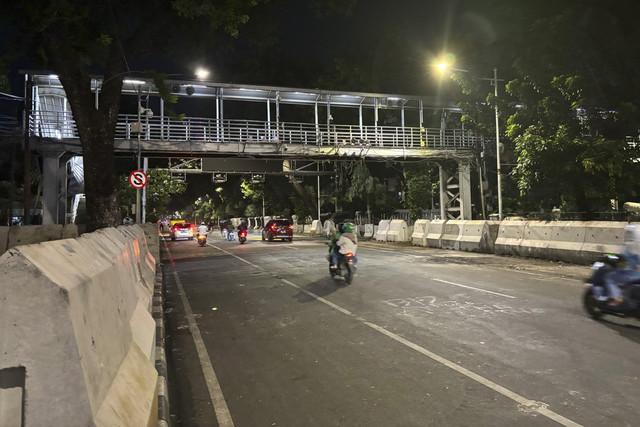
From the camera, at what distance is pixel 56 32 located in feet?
44.1

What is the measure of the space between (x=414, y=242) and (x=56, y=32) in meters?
17.5

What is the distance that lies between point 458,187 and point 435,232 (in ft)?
44.6

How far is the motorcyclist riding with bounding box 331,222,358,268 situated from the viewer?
35.6 ft

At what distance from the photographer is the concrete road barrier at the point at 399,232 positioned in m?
→ 25.7

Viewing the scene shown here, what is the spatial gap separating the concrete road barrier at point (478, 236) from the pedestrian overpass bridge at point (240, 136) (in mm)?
11528

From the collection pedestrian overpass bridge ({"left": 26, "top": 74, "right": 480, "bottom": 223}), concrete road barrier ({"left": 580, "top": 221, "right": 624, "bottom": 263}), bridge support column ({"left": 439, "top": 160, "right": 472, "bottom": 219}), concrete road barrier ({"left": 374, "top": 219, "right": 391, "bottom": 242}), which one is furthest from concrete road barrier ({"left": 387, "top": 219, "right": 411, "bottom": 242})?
concrete road barrier ({"left": 580, "top": 221, "right": 624, "bottom": 263})

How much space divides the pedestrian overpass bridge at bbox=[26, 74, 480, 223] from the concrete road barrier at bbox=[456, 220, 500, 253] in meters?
11.5

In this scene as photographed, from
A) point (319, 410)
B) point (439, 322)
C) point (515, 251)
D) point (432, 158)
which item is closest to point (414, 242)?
point (515, 251)

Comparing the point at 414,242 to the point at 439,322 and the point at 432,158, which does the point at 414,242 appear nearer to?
the point at 432,158

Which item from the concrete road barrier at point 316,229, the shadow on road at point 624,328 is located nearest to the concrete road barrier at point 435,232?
the shadow on road at point 624,328

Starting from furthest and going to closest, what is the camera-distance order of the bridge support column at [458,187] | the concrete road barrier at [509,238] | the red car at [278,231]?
1. the bridge support column at [458,187]
2. the red car at [278,231]
3. the concrete road barrier at [509,238]

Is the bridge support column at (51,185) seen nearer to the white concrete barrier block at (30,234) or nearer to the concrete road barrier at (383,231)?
the white concrete barrier block at (30,234)

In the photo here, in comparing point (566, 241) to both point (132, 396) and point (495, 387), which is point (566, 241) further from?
point (132, 396)

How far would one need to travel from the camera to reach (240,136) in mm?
28234
